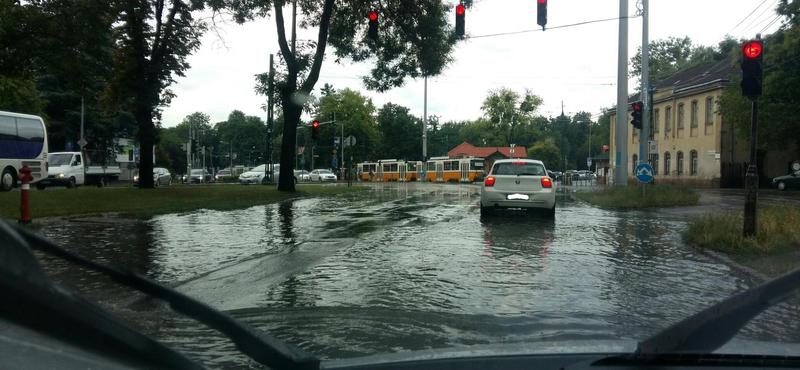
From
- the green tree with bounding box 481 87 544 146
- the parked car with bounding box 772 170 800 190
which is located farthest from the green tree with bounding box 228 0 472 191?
the green tree with bounding box 481 87 544 146

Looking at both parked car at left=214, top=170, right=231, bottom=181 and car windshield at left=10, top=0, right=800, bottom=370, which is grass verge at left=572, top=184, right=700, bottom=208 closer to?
car windshield at left=10, top=0, right=800, bottom=370

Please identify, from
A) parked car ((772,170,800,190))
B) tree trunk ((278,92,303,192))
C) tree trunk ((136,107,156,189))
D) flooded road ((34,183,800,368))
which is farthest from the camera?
parked car ((772,170,800,190))

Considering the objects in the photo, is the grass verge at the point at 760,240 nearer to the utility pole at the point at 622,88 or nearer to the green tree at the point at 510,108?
the utility pole at the point at 622,88

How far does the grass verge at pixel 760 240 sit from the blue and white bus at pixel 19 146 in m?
22.9

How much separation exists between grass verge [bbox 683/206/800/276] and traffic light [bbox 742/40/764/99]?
2187 millimetres

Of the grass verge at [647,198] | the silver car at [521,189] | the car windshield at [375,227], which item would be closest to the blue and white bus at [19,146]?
the car windshield at [375,227]

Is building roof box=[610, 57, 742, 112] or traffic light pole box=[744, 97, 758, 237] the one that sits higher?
building roof box=[610, 57, 742, 112]

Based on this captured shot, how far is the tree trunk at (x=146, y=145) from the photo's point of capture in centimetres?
2478

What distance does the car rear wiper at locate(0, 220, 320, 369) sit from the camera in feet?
4.67

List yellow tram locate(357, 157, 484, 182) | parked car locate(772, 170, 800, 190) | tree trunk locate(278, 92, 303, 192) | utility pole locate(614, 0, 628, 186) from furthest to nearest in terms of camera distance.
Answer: yellow tram locate(357, 157, 484, 182) < parked car locate(772, 170, 800, 190) < tree trunk locate(278, 92, 303, 192) < utility pole locate(614, 0, 628, 186)

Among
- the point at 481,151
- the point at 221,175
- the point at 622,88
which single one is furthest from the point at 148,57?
the point at 481,151

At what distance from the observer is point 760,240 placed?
9.41 metres

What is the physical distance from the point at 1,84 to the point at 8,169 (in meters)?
16.0

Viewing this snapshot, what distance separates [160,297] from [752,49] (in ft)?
33.0
